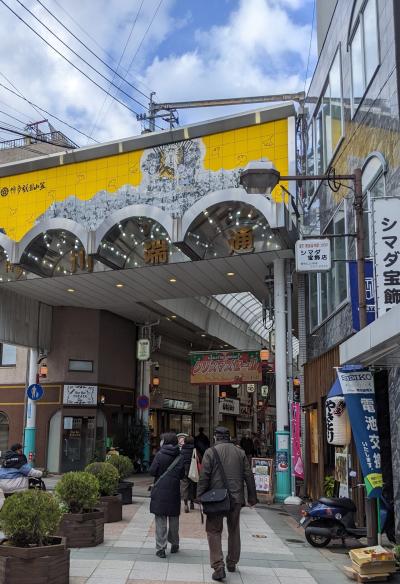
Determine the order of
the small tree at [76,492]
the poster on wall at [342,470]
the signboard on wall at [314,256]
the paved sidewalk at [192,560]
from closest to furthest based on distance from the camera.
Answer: the paved sidewalk at [192,560]
the small tree at [76,492]
the poster on wall at [342,470]
the signboard on wall at [314,256]

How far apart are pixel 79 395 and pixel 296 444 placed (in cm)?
1058

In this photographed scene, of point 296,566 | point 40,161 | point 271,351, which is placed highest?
point 40,161

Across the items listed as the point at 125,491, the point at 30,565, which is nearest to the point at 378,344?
the point at 30,565

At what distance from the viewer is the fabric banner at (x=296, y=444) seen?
1588cm

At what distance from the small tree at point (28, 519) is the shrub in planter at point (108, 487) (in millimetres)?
4542

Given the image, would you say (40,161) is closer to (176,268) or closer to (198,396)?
(176,268)

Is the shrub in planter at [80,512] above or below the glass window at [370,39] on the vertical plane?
below

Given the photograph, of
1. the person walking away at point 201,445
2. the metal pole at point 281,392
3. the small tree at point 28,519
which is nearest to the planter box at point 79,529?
the small tree at point 28,519

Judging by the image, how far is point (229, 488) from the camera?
24.2 feet

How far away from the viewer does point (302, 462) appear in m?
16.1

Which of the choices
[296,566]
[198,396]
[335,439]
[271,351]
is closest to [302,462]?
[271,351]

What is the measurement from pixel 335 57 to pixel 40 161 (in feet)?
33.7

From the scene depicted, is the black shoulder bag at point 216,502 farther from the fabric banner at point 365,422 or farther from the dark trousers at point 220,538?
the fabric banner at point 365,422

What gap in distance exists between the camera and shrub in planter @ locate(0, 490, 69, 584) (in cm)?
614
